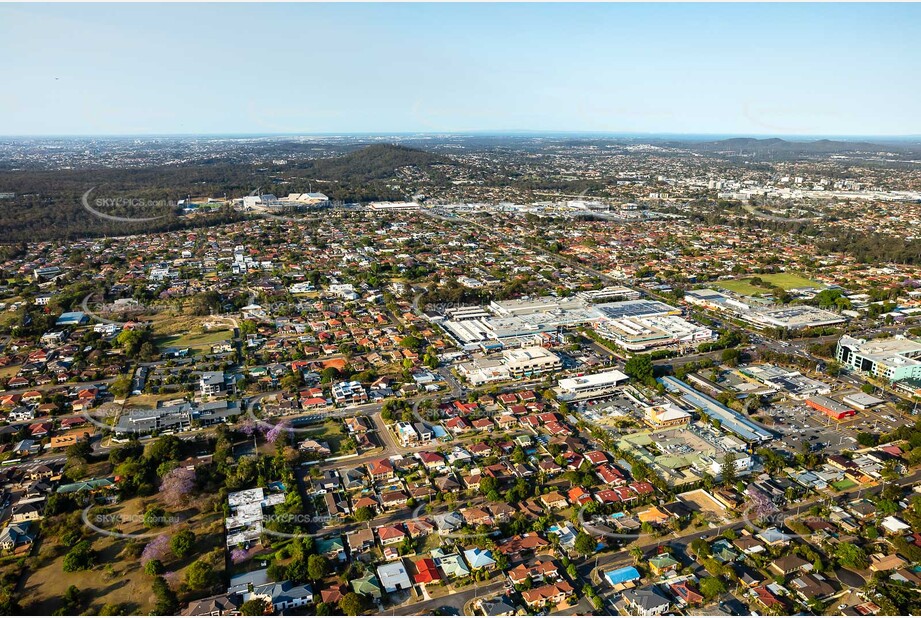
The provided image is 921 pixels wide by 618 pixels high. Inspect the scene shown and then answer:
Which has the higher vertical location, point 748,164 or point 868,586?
point 748,164

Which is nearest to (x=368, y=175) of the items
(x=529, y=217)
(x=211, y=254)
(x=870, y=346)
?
(x=529, y=217)

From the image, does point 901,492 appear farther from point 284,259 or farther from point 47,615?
point 284,259

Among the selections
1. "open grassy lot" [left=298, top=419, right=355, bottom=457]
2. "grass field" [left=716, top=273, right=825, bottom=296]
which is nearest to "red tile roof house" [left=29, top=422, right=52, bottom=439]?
"open grassy lot" [left=298, top=419, right=355, bottom=457]

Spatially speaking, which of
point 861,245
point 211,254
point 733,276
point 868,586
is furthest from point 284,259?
point 861,245

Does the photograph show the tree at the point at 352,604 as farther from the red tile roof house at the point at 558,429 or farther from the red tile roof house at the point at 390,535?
the red tile roof house at the point at 558,429

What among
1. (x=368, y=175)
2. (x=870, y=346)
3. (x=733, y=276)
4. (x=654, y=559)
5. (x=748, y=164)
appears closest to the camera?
(x=654, y=559)

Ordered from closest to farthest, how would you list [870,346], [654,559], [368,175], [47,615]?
[47,615]
[654,559]
[870,346]
[368,175]

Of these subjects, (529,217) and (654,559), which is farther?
(529,217)

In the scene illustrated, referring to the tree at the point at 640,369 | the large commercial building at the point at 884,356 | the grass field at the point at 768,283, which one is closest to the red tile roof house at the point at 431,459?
the tree at the point at 640,369

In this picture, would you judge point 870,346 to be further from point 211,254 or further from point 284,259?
point 211,254
